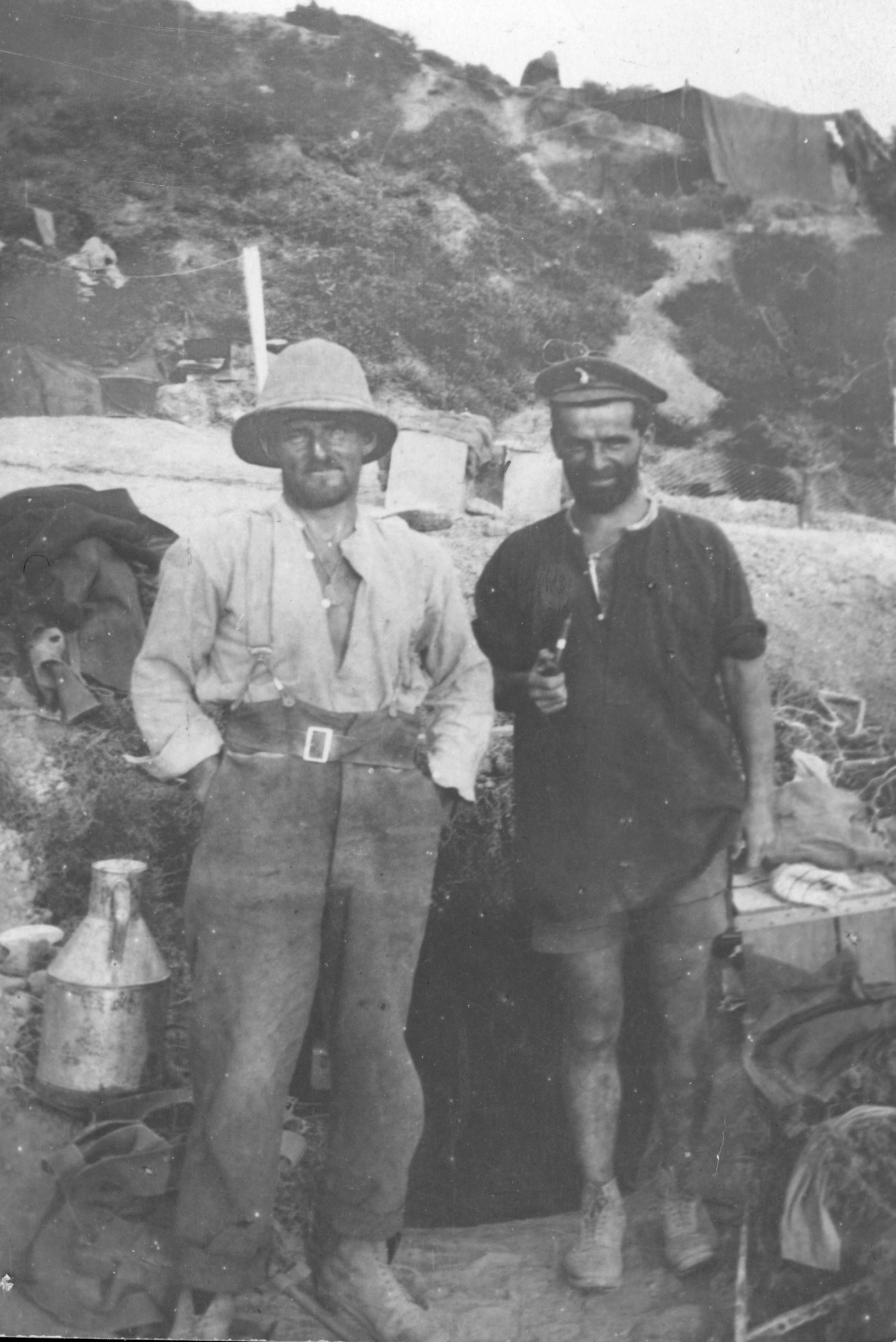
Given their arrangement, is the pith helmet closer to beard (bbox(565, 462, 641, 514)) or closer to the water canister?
beard (bbox(565, 462, 641, 514))

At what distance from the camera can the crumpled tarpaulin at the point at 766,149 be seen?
4016 millimetres

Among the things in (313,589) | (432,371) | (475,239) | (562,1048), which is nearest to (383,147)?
(475,239)

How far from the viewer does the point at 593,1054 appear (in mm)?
3662

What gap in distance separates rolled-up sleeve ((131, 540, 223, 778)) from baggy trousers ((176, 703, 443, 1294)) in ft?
0.39

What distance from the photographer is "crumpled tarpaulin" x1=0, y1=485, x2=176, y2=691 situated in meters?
3.71

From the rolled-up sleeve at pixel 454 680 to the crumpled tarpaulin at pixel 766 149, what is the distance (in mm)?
1740

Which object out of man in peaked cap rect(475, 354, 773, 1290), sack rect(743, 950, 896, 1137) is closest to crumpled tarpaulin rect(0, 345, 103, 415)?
man in peaked cap rect(475, 354, 773, 1290)

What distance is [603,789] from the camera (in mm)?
3662

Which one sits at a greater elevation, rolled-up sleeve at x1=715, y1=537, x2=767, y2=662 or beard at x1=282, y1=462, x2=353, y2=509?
beard at x1=282, y1=462, x2=353, y2=509

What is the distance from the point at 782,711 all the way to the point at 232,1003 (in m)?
1.96

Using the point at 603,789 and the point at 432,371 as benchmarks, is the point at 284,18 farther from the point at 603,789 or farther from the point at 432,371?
the point at 603,789

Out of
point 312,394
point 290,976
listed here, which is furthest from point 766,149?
point 290,976

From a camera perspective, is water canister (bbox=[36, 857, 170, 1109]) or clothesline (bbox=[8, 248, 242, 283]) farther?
clothesline (bbox=[8, 248, 242, 283])

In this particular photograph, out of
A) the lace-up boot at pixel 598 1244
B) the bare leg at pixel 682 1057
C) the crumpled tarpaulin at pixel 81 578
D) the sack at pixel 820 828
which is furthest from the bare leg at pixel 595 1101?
the crumpled tarpaulin at pixel 81 578
